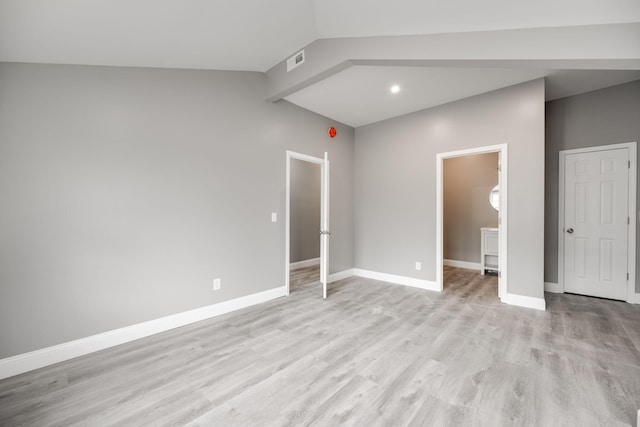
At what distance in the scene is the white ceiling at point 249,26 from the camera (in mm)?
1819

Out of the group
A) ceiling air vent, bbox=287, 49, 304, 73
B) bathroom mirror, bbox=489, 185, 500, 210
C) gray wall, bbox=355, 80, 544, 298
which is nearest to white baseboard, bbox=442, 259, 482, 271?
bathroom mirror, bbox=489, 185, 500, 210

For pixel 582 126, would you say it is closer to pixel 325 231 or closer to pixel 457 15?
pixel 457 15

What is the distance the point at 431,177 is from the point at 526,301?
210 cm

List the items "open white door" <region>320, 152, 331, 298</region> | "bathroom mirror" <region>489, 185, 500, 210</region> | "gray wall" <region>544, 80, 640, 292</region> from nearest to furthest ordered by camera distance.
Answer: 1. "gray wall" <region>544, 80, 640, 292</region>
2. "open white door" <region>320, 152, 331, 298</region>
3. "bathroom mirror" <region>489, 185, 500, 210</region>

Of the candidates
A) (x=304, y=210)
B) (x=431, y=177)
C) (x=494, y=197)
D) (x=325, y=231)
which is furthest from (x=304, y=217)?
(x=494, y=197)

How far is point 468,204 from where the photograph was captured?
574 cm

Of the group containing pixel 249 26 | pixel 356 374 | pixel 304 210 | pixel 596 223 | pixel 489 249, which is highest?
pixel 249 26

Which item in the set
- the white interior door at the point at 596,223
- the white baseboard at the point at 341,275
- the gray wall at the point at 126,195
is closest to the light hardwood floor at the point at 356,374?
→ the gray wall at the point at 126,195

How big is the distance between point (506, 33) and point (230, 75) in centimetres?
290

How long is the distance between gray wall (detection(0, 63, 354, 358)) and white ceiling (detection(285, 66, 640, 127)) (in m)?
0.84

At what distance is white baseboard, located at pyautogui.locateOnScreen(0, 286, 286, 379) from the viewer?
206 cm

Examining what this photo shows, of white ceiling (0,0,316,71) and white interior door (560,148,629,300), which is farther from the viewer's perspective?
white interior door (560,148,629,300)

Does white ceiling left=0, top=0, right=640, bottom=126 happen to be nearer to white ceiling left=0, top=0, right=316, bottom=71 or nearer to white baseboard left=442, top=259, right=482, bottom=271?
white ceiling left=0, top=0, right=316, bottom=71

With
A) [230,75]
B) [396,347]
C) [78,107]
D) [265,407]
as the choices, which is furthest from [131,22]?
[396,347]
